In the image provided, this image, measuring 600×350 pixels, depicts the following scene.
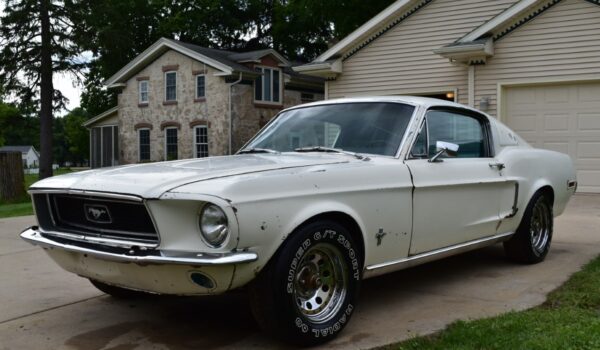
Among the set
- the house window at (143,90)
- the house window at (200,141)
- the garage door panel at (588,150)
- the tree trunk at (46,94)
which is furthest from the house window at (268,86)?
the garage door panel at (588,150)

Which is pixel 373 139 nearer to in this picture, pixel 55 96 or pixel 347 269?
pixel 347 269

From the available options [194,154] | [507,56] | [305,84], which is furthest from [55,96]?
[507,56]

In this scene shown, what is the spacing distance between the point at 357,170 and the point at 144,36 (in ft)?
133

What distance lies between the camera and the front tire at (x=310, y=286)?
3.35 m

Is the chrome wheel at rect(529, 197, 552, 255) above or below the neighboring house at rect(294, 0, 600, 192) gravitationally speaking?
below

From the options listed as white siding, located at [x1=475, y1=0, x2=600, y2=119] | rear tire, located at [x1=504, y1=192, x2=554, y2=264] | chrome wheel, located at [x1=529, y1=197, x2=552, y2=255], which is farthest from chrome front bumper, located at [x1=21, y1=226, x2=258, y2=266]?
white siding, located at [x1=475, y1=0, x2=600, y2=119]

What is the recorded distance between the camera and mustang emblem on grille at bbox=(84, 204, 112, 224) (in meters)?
3.58

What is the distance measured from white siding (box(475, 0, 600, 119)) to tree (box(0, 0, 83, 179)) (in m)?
21.8

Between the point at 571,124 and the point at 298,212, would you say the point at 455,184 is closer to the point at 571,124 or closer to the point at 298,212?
the point at 298,212

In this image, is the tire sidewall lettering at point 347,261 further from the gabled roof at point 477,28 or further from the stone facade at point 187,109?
the stone facade at point 187,109

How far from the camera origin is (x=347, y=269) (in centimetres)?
374

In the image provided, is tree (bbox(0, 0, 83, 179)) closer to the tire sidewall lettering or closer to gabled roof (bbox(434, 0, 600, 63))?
gabled roof (bbox(434, 0, 600, 63))

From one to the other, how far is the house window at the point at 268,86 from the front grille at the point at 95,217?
2439cm

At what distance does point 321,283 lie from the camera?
368 cm
